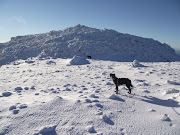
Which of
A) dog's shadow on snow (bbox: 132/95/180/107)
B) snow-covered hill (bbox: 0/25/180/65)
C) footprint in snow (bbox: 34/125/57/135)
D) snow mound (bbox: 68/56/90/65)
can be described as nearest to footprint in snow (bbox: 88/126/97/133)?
A: footprint in snow (bbox: 34/125/57/135)

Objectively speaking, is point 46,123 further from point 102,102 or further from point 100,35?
point 100,35

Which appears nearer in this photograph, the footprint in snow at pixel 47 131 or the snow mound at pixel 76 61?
the footprint in snow at pixel 47 131

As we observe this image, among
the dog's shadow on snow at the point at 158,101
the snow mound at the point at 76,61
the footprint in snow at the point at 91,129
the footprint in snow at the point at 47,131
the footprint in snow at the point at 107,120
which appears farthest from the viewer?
the snow mound at the point at 76,61

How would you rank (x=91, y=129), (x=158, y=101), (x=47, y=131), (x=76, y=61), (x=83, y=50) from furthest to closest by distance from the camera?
(x=83, y=50), (x=76, y=61), (x=158, y=101), (x=91, y=129), (x=47, y=131)

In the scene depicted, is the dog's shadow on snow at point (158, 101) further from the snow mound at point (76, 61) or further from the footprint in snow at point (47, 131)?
the snow mound at point (76, 61)

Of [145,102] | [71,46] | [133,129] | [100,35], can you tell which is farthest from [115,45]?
[133,129]

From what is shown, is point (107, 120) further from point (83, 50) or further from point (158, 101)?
point (83, 50)

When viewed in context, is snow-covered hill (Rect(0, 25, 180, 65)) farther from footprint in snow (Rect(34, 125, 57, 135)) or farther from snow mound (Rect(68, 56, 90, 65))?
footprint in snow (Rect(34, 125, 57, 135))

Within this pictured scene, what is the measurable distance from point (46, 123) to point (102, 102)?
191 centimetres

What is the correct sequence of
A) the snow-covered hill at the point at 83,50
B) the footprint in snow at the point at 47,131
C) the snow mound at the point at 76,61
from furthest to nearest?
the snow-covered hill at the point at 83,50 → the snow mound at the point at 76,61 → the footprint in snow at the point at 47,131

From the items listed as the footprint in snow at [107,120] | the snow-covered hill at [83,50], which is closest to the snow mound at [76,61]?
the snow-covered hill at [83,50]

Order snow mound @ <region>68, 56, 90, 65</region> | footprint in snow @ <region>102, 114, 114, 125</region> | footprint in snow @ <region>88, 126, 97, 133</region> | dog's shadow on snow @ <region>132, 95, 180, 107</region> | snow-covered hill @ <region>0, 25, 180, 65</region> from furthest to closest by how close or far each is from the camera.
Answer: snow-covered hill @ <region>0, 25, 180, 65</region> < snow mound @ <region>68, 56, 90, 65</region> < dog's shadow on snow @ <region>132, 95, 180, 107</region> < footprint in snow @ <region>102, 114, 114, 125</region> < footprint in snow @ <region>88, 126, 97, 133</region>

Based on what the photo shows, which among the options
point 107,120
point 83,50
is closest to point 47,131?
point 107,120

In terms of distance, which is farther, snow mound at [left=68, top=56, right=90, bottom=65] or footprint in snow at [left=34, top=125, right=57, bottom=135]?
snow mound at [left=68, top=56, right=90, bottom=65]
